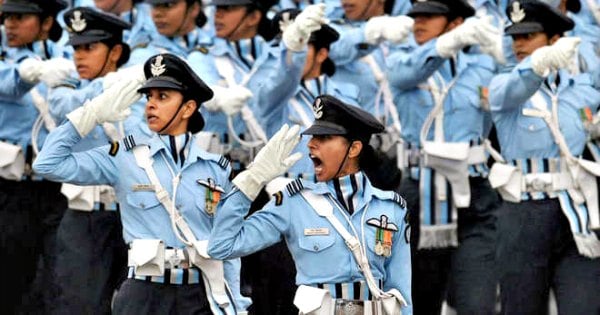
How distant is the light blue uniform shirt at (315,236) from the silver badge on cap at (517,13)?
9.09 feet

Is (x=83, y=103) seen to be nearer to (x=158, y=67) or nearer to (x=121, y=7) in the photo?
(x=158, y=67)

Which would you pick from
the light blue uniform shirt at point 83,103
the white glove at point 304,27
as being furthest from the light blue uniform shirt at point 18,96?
the white glove at point 304,27

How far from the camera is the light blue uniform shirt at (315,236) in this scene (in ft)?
31.4

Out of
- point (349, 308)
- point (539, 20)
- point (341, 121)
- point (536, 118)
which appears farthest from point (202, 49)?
point (349, 308)

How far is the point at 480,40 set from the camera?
1193 cm

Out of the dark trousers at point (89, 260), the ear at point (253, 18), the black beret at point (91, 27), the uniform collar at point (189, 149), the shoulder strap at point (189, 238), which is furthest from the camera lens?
the ear at point (253, 18)

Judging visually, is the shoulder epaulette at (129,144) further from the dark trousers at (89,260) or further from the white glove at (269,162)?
the dark trousers at (89,260)

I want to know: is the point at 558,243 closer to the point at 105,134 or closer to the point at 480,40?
the point at 480,40

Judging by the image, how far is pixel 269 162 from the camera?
9.50 m

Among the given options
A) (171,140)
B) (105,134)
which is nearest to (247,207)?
(171,140)

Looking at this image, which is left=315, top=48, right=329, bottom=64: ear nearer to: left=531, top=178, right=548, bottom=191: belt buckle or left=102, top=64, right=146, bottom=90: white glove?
left=102, top=64, right=146, bottom=90: white glove

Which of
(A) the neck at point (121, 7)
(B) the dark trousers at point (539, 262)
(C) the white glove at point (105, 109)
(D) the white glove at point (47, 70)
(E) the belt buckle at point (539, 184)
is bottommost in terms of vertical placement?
(B) the dark trousers at point (539, 262)

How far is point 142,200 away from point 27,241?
10.6ft

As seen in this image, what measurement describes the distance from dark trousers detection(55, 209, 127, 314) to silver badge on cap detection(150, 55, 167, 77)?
196 centimetres
